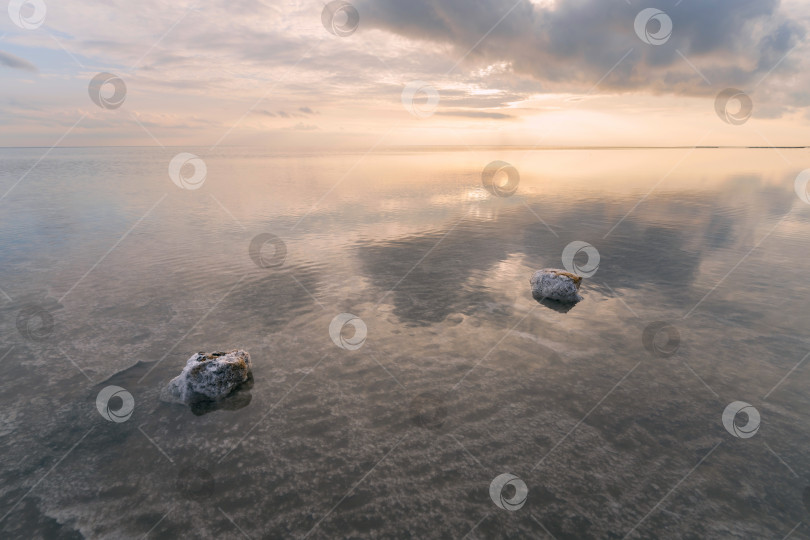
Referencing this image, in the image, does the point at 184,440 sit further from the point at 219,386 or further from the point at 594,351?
the point at 594,351

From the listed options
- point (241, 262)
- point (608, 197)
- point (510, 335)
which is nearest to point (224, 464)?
point (510, 335)

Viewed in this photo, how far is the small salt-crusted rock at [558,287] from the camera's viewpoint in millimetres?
14578

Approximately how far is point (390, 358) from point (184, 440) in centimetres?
531

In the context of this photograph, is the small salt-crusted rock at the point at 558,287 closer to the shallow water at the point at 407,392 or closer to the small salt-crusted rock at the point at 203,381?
the shallow water at the point at 407,392

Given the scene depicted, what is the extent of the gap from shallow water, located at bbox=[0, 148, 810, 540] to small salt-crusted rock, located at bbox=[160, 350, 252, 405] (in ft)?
1.25

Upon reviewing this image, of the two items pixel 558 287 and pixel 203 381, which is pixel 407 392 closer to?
pixel 203 381

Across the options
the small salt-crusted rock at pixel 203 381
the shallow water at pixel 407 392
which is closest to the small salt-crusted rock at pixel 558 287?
the shallow water at pixel 407 392

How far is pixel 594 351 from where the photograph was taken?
1126 cm

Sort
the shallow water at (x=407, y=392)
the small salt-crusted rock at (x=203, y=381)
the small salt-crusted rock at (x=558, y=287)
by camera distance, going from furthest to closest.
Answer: the small salt-crusted rock at (x=558, y=287) → the small salt-crusted rock at (x=203, y=381) → the shallow water at (x=407, y=392)

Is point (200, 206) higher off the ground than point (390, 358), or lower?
higher

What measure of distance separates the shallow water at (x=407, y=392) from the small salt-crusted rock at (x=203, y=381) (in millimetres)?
381

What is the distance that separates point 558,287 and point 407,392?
8.11m

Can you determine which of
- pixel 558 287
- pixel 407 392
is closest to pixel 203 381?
pixel 407 392

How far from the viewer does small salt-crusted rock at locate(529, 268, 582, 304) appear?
1458cm
